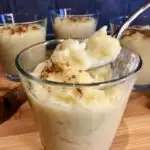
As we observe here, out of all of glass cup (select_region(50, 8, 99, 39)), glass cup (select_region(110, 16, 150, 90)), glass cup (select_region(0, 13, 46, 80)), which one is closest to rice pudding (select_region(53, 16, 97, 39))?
glass cup (select_region(50, 8, 99, 39))

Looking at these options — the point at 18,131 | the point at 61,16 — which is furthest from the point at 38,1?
the point at 18,131

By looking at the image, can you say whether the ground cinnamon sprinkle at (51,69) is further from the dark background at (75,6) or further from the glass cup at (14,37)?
→ the dark background at (75,6)

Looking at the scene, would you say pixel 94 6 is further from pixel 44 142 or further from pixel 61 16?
pixel 44 142

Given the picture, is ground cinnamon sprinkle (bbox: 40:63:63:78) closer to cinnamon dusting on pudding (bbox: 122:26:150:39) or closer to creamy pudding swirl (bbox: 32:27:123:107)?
creamy pudding swirl (bbox: 32:27:123:107)

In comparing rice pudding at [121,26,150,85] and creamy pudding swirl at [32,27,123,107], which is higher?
creamy pudding swirl at [32,27,123,107]

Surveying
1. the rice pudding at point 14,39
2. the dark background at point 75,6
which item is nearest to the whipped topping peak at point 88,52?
the rice pudding at point 14,39

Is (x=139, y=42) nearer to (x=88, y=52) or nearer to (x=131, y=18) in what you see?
(x=131, y=18)
